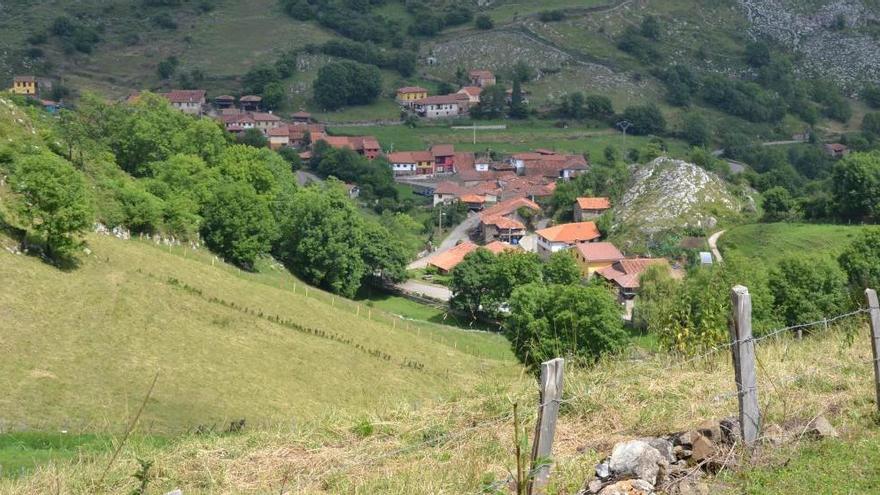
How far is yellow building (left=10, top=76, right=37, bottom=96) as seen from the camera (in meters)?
100

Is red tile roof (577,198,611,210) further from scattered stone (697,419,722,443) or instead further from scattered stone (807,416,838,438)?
scattered stone (697,419,722,443)

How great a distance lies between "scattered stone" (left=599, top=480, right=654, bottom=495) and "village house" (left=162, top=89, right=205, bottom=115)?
324ft

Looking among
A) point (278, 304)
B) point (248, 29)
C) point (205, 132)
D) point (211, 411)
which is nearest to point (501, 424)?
point (211, 411)

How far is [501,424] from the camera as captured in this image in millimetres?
8836

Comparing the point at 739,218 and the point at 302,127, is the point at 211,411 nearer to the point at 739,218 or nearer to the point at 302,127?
the point at 739,218

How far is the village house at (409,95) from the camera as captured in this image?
112312 millimetres

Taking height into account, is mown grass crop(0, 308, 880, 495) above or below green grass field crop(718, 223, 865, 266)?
above

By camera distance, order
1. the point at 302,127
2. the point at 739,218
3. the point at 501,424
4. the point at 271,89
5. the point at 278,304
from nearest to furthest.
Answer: the point at 501,424 < the point at 278,304 < the point at 739,218 < the point at 302,127 < the point at 271,89

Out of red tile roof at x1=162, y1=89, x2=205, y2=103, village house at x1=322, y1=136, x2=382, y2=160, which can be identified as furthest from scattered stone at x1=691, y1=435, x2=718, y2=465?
red tile roof at x1=162, y1=89, x2=205, y2=103

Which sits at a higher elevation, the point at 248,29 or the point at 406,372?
the point at 406,372

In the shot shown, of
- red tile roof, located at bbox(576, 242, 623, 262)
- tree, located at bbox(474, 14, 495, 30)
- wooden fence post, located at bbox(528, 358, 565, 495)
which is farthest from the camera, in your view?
tree, located at bbox(474, 14, 495, 30)

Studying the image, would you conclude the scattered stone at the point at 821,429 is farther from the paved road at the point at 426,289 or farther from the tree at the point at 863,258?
the paved road at the point at 426,289

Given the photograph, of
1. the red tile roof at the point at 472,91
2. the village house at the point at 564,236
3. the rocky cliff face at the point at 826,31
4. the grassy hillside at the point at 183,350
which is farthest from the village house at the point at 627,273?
the rocky cliff face at the point at 826,31

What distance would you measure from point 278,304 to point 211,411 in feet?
39.8
